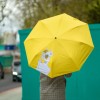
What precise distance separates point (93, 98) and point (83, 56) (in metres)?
2.85

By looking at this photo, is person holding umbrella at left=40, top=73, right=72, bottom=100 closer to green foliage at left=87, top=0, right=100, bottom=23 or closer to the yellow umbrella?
the yellow umbrella

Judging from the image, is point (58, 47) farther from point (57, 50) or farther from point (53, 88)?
point (53, 88)

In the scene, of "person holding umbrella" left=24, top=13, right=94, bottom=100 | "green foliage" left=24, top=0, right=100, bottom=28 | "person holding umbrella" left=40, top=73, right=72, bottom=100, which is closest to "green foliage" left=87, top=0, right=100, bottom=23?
"green foliage" left=24, top=0, right=100, bottom=28

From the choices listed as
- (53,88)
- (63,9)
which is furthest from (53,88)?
(63,9)

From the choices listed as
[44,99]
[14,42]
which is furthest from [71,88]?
[14,42]

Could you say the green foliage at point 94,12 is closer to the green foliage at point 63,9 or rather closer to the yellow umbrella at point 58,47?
the green foliage at point 63,9

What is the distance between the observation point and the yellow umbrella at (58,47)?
5.46 metres

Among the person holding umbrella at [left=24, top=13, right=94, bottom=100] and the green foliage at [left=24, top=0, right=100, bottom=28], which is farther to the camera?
the green foliage at [left=24, top=0, right=100, bottom=28]

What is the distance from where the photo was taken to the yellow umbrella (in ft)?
17.9

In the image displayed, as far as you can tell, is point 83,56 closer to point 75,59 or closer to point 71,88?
point 75,59

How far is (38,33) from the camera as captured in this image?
19.0 ft

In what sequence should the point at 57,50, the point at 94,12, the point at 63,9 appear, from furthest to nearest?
the point at 63,9 → the point at 94,12 → the point at 57,50

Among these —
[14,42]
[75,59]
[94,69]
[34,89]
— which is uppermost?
[75,59]

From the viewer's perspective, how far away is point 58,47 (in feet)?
17.9
